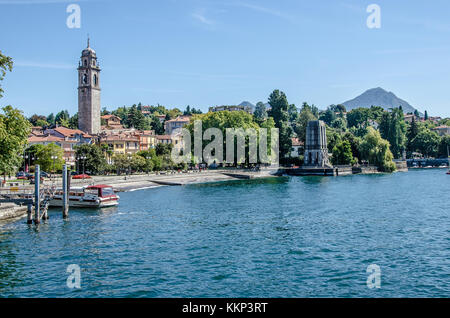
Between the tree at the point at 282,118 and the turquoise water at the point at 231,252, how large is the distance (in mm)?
80191

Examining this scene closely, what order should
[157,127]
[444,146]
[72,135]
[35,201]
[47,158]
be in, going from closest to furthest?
[35,201] → [47,158] → [72,135] → [444,146] → [157,127]

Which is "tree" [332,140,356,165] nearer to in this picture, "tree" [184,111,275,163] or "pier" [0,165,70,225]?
"tree" [184,111,275,163]

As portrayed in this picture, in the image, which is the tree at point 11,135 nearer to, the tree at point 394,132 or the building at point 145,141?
the building at point 145,141

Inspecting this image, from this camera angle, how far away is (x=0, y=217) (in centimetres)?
3612

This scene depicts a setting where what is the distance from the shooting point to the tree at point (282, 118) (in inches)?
4897

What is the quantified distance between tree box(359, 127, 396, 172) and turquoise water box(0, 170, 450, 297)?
3009 inches

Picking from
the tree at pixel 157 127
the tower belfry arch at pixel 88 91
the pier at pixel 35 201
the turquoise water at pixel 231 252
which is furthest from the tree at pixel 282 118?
the pier at pixel 35 201

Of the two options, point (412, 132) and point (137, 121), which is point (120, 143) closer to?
point (137, 121)

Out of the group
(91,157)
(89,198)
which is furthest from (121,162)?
(89,198)

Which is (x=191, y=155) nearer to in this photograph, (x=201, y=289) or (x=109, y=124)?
(x=109, y=124)

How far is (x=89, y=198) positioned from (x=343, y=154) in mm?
91232

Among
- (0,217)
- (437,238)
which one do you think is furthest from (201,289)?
(0,217)

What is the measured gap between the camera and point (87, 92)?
116312 millimetres

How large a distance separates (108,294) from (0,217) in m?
22.9
